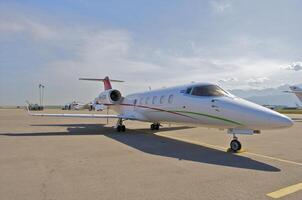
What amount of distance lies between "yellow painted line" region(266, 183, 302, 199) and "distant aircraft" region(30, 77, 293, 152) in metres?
3.26

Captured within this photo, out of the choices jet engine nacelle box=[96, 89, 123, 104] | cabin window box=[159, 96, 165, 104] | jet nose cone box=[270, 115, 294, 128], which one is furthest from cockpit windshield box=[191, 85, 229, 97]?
jet engine nacelle box=[96, 89, 123, 104]

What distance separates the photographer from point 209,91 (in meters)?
10.9

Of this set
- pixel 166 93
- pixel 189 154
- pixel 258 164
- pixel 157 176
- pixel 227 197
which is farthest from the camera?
pixel 166 93

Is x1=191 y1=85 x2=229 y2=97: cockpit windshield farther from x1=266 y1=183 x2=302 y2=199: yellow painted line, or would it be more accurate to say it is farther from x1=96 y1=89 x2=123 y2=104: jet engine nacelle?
x1=96 y1=89 x2=123 y2=104: jet engine nacelle

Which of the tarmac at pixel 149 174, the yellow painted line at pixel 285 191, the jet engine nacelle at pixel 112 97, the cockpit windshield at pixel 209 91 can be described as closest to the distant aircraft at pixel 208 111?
the cockpit windshield at pixel 209 91

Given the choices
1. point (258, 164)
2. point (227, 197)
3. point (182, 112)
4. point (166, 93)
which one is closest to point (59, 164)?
point (227, 197)

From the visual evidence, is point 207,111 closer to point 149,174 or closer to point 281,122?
point 281,122

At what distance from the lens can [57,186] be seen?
5410 millimetres

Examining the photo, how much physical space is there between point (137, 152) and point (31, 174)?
12.3 ft

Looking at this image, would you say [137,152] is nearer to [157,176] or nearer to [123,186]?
[157,176]

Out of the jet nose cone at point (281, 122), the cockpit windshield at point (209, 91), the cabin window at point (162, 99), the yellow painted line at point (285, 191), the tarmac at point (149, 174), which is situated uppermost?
the cockpit windshield at point (209, 91)

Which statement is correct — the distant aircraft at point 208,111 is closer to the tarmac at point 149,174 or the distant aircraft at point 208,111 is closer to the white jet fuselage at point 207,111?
the white jet fuselage at point 207,111

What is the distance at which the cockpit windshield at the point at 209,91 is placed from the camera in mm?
10638

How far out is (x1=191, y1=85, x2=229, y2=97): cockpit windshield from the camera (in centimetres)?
1064
